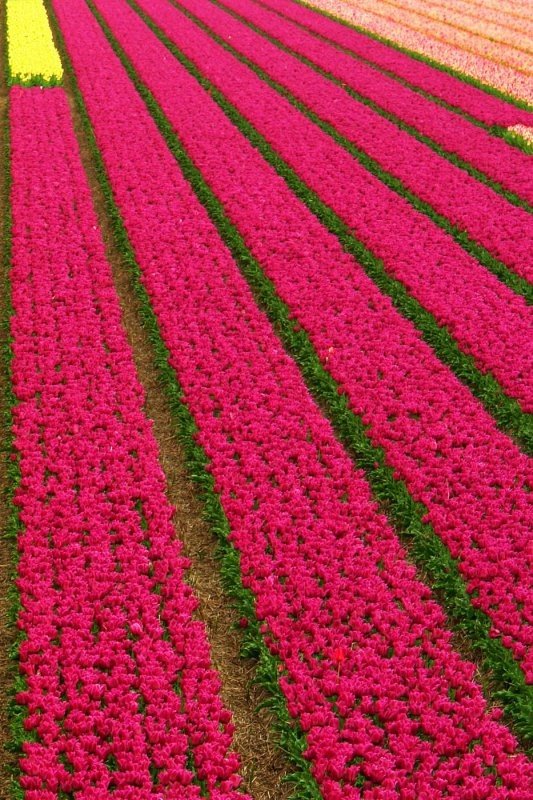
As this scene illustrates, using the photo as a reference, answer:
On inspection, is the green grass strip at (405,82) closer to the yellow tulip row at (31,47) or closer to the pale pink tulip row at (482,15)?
the pale pink tulip row at (482,15)

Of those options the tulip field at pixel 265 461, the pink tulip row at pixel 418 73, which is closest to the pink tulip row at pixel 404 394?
the tulip field at pixel 265 461

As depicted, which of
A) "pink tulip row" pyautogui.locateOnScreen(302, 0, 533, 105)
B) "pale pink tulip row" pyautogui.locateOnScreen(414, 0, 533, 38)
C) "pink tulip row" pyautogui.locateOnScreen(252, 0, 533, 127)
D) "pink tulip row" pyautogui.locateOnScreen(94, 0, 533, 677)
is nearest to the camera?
"pink tulip row" pyautogui.locateOnScreen(94, 0, 533, 677)

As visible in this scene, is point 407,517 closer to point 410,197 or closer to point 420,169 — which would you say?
point 410,197

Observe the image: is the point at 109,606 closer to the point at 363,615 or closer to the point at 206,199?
the point at 363,615

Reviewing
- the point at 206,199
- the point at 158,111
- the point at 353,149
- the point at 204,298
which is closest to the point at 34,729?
the point at 204,298

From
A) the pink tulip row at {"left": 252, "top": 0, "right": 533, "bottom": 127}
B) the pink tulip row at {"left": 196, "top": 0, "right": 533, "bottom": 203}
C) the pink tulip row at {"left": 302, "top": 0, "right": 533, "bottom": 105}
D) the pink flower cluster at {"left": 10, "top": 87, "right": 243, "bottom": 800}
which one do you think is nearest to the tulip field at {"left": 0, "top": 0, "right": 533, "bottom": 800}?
the pink flower cluster at {"left": 10, "top": 87, "right": 243, "bottom": 800}

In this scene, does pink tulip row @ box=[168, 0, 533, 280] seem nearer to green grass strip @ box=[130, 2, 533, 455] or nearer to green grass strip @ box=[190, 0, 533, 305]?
green grass strip @ box=[190, 0, 533, 305]
